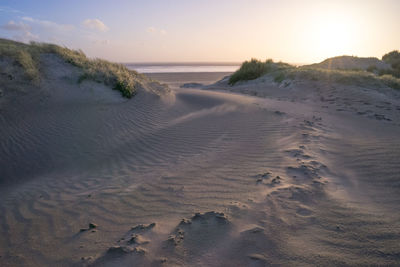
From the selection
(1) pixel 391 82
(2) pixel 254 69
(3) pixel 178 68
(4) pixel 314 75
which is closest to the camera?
Answer: (1) pixel 391 82

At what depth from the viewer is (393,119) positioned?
584cm

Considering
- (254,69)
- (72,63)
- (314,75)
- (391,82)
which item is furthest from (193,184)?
(254,69)

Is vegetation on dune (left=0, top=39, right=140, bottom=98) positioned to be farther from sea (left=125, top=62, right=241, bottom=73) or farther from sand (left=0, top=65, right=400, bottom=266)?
sea (left=125, top=62, right=241, bottom=73)

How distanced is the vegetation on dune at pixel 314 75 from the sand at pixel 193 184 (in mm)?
3652

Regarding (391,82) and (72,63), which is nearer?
(72,63)

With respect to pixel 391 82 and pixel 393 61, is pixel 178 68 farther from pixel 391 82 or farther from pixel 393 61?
pixel 391 82

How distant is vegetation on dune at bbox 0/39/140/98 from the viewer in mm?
6410

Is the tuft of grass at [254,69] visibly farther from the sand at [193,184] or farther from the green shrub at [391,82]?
the sand at [193,184]

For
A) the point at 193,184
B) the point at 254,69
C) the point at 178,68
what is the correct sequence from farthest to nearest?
1. the point at 178,68
2. the point at 254,69
3. the point at 193,184

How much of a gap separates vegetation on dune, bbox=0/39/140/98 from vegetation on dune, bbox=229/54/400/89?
833 cm

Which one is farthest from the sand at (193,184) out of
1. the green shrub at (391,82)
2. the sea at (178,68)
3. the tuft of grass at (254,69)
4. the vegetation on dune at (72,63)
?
the sea at (178,68)

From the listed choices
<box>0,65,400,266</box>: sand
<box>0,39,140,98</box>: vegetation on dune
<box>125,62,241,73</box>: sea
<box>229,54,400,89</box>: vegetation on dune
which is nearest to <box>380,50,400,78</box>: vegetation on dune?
<box>229,54,400,89</box>: vegetation on dune

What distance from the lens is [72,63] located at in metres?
7.45

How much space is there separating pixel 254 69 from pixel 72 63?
11.9m
